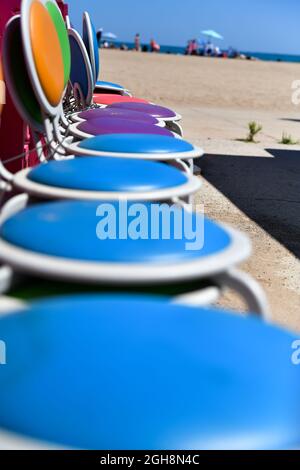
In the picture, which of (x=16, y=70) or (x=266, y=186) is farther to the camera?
(x=266, y=186)

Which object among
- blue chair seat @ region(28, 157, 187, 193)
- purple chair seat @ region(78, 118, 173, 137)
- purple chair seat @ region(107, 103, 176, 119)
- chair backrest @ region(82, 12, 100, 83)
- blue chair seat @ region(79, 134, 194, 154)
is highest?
chair backrest @ region(82, 12, 100, 83)

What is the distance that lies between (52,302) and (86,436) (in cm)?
32

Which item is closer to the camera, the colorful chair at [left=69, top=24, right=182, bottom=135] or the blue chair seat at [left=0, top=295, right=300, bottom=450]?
the blue chair seat at [left=0, top=295, right=300, bottom=450]

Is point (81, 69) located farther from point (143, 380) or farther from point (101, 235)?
point (143, 380)

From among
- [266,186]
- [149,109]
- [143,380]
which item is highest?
[149,109]

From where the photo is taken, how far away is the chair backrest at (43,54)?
2387 millimetres

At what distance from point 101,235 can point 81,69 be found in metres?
3.02

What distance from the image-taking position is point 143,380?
949mm

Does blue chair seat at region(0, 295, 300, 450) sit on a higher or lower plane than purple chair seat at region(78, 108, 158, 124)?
lower

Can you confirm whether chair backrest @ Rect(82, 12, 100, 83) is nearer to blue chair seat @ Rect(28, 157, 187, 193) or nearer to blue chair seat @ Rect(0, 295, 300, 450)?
blue chair seat @ Rect(28, 157, 187, 193)

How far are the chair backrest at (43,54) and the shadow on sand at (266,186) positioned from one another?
177cm

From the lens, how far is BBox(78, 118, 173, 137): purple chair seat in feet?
9.53

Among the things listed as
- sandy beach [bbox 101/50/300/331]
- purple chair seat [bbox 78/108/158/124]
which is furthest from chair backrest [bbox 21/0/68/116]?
sandy beach [bbox 101/50/300/331]

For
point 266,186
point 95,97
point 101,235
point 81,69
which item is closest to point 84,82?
point 81,69
